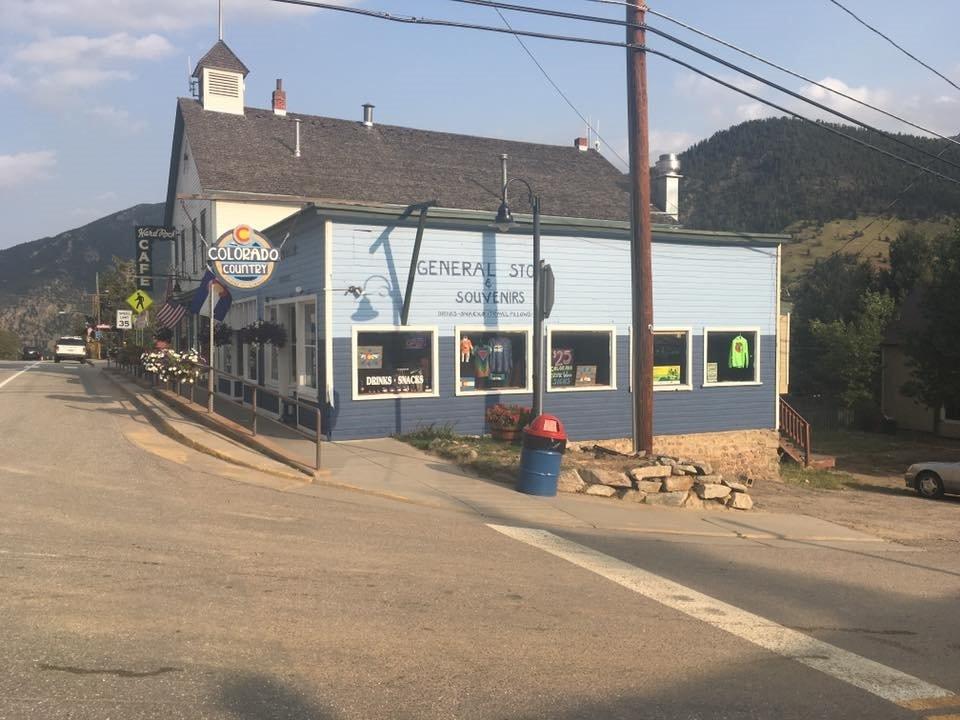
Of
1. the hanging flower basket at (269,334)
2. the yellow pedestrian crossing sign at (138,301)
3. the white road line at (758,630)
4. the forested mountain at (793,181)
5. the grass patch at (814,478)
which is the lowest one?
the grass patch at (814,478)

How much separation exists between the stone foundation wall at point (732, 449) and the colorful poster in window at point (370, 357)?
5766 millimetres

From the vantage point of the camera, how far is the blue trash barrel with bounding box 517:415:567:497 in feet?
37.4

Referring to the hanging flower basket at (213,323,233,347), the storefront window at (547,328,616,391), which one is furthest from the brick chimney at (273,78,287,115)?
the storefront window at (547,328,616,391)

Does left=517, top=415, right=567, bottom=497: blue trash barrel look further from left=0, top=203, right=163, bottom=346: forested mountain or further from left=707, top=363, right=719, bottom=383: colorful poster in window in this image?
left=0, top=203, right=163, bottom=346: forested mountain

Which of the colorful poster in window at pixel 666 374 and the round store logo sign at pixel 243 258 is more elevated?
the round store logo sign at pixel 243 258

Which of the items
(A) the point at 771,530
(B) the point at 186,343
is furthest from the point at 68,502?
(B) the point at 186,343

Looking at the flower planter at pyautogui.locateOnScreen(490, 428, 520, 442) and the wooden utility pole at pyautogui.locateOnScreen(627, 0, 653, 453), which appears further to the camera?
the flower planter at pyautogui.locateOnScreen(490, 428, 520, 442)

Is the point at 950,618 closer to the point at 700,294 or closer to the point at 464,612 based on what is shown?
the point at 464,612

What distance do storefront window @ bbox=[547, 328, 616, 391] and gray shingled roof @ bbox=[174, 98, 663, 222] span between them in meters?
10.2

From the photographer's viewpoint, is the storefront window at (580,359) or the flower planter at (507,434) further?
the storefront window at (580,359)

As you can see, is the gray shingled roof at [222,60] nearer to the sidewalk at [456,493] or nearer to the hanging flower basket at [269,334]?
the hanging flower basket at [269,334]

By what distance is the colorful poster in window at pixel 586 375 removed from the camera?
56.8 feet

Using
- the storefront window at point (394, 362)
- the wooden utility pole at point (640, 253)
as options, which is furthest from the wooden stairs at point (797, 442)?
the storefront window at point (394, 362)

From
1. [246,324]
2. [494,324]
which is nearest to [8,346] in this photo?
[246,324]
